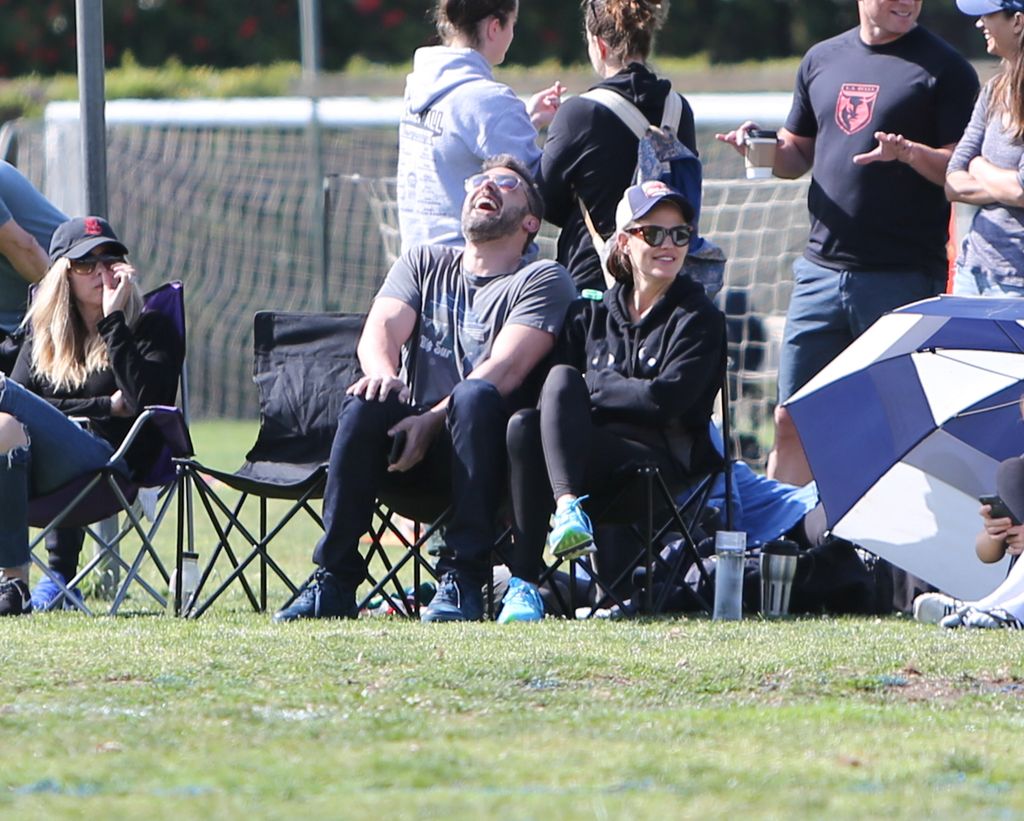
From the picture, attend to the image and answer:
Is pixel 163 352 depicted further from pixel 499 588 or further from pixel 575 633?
pixel 575 633

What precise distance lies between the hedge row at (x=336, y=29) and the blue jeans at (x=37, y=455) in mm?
19820

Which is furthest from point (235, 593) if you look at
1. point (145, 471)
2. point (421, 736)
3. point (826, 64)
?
point (421, 736)

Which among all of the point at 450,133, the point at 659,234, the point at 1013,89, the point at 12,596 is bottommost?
the point at 12,596

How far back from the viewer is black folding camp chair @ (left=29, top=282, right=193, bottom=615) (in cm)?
629

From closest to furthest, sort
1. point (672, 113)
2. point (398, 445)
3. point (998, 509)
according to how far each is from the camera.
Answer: point (998, 509), point (398, 445), point (672, 113)

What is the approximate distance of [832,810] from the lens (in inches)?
136

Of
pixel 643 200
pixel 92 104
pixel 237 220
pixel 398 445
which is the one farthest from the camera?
pixel 237 220

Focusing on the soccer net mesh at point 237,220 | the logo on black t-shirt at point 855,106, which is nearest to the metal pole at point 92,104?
the logo on black t-shirt at point 855,106

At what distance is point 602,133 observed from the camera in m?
6.64

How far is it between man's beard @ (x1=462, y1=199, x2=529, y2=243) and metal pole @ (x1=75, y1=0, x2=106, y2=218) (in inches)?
65.0

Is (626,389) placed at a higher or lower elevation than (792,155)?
lower

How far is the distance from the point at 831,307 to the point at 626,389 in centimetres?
108

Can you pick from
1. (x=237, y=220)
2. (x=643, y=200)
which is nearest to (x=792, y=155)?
(x=643, y=200)

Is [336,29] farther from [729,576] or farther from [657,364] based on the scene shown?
[729,576]
